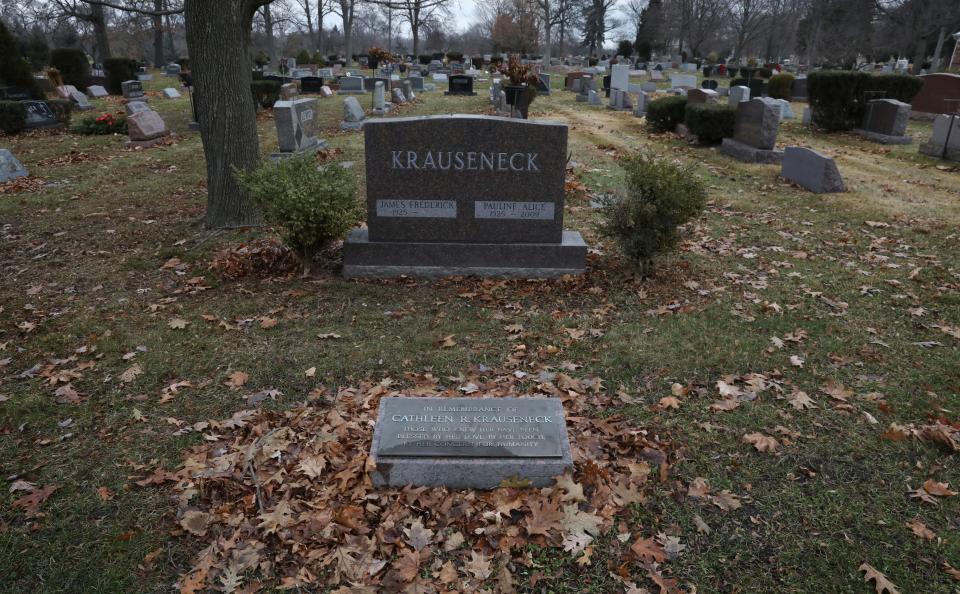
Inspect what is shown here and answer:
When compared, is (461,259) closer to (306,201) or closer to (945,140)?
(306,201)

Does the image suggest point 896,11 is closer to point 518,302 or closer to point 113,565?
point 518,302

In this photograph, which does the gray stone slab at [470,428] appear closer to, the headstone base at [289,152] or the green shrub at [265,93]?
the headstone base at [289,152]

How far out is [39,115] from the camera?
17.7 m

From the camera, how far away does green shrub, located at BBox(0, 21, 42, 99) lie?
19.9m

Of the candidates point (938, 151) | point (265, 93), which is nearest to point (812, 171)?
point (938, 151)

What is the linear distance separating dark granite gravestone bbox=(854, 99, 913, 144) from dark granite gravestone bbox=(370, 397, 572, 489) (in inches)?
646

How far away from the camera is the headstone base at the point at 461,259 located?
6848mm

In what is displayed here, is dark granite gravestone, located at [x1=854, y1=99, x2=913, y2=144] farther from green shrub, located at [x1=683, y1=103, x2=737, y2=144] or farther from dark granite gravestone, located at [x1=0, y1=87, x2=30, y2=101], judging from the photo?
dark granite gravestone, located at [x1=0, y1=87, x2=30, y2=101]

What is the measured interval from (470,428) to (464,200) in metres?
3.59

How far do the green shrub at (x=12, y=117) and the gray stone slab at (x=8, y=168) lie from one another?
6366 mm

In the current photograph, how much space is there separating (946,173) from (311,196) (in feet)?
41.9

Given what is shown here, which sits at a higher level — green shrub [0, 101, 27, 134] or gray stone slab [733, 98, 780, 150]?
gray stone slab [733, 98, 780, 150]

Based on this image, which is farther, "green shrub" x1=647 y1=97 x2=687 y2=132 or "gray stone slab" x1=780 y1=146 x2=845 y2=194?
"green shrub" x1=647 y1=97 x2=687 y2=132

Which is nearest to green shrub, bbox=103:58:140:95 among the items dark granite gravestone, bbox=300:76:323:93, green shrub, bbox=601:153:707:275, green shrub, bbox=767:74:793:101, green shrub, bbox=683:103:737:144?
dark granite gravestone, bbox=300:76:323:93
